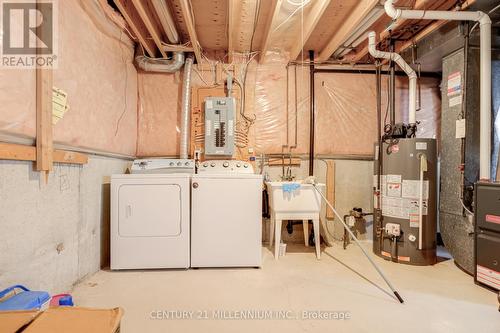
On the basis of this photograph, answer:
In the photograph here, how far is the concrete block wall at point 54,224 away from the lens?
1.38 meters

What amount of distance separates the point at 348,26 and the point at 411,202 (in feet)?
6.03

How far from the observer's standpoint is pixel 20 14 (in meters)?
1.44

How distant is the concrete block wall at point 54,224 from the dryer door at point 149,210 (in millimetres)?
239

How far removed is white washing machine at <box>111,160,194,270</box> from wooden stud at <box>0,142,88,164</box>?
46cm

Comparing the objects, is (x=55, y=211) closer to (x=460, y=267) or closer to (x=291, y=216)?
(x=291, y=216)

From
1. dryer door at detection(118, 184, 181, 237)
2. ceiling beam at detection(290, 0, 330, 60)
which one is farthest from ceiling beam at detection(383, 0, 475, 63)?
dryer door at detection(118, 184, 181, 237)

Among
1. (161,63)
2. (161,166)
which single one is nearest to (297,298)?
(161,166)

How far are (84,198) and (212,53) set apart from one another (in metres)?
2.31

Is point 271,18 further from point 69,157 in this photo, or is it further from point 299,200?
point 69,157

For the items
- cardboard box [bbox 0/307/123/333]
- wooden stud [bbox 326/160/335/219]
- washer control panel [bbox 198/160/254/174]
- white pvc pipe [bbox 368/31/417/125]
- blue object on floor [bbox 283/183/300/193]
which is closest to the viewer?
cardboard box [bbox 0/307/123/333]

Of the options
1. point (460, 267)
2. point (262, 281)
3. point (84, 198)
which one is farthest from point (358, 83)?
point (84, 198)

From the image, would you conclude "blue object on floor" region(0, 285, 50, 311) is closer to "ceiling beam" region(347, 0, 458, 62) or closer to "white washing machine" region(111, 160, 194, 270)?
"white washing machine" region(111, 160, 194, 270)

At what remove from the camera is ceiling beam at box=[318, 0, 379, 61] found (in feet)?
7.41

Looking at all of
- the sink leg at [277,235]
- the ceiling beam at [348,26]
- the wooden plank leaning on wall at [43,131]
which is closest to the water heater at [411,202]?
the sink leg at [277,235]
